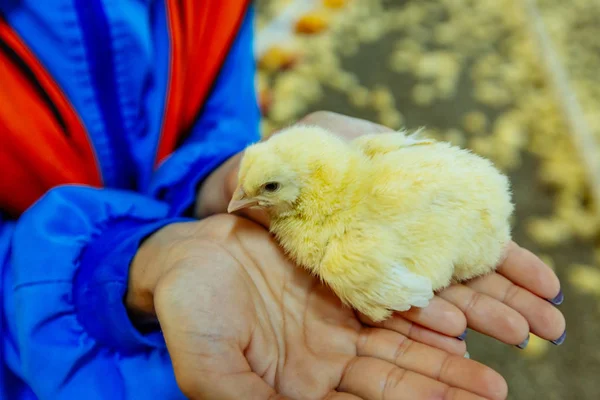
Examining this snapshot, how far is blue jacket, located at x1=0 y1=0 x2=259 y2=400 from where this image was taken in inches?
33.4

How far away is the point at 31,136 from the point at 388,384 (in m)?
0.76

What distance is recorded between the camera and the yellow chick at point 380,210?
79 cm

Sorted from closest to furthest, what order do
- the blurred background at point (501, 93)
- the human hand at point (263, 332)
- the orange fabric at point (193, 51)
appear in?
the human hand at point (263, 332) < the orange fabric at point (193, 51) < the blurred background at point (501, 93)

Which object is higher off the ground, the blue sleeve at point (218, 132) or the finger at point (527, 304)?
the blue sleeve at point (218, 132)

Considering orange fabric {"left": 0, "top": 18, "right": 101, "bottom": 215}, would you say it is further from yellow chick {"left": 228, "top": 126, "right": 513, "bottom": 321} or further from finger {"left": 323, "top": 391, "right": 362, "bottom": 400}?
finger {"left": 323, "top": 391, "right": 362, "bottom": 400}

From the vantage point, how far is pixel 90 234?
3.08 ft

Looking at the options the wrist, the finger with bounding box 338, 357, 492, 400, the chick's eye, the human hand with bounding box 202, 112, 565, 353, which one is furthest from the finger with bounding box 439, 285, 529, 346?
the wrist

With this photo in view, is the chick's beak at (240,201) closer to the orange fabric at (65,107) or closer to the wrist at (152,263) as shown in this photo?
the wrist at (152,263)

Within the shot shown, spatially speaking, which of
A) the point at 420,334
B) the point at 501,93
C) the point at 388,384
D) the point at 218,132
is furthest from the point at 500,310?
the point at 501,93

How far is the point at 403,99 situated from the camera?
2059 millimetres

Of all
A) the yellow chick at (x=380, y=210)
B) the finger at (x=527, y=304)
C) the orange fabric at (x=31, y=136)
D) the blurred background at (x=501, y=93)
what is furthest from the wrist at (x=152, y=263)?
the blurred background at (x=501, y=93)

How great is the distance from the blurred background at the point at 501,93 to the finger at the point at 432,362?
0.74m

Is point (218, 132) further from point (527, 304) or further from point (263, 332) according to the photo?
point (527, 304)

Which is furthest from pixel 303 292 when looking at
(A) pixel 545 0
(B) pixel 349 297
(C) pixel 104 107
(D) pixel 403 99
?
(A) pixel 545 0
